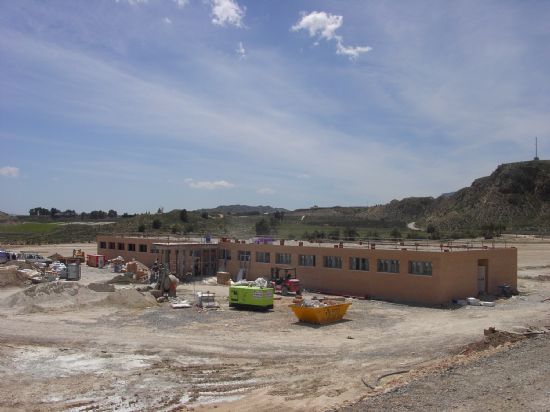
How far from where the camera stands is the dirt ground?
52.6ft

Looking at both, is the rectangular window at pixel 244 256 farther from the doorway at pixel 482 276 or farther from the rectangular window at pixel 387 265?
the doorway at pixel 482 276

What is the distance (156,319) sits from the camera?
2892 cm

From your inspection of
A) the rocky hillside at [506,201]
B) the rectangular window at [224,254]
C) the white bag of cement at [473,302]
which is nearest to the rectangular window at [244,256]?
the rectangular window at [224,254]

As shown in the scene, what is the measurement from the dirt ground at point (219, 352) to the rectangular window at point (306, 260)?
5.55 metres

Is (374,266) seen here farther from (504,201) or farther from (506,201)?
(504,201)

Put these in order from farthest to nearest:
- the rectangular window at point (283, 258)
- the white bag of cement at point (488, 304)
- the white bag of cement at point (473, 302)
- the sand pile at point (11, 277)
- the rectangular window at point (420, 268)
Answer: the rectangular window at point (283, 258) → the sand pile at point (11, 277) → the rectangular window at point (420, 268) → the white bag of cement at point (473, 302) → the white bag of cement at point (488, 304)

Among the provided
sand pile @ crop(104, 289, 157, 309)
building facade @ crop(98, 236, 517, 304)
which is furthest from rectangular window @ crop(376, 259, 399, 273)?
sand pile @ crop(104, 289, 157, 309)

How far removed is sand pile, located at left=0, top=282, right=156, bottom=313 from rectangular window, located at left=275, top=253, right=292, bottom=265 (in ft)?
38.2

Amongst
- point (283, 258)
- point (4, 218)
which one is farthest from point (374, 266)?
point (4, 218)

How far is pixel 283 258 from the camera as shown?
4247 cm

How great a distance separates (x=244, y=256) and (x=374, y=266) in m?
12.9

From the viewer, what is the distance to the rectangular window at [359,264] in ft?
121

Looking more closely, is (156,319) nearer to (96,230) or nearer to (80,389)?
(80,389)

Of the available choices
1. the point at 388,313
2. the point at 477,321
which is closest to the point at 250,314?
the point at 388,313
